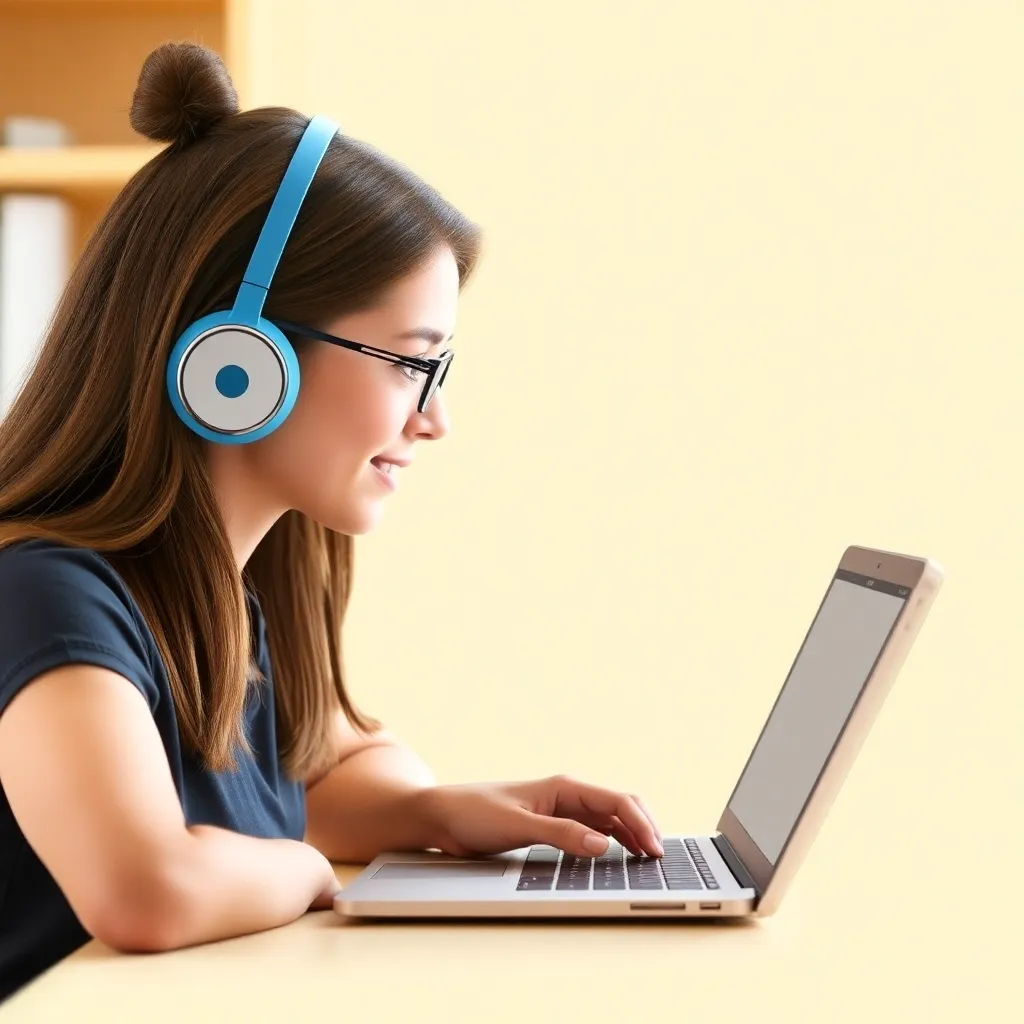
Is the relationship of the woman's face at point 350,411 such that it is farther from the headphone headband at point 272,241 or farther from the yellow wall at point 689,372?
the yellow wall at point 689,372

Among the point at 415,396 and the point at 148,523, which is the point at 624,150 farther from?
the point at 148,523

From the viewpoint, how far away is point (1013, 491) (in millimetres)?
1936

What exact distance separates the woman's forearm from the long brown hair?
157 millimetres

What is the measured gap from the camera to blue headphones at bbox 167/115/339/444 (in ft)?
3.44

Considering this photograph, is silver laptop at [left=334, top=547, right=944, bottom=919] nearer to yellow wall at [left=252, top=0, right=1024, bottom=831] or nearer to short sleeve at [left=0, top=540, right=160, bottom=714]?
short sleeve at [left=0, top=540, right=160, bottom=714]

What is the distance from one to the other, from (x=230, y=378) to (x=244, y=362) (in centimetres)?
2

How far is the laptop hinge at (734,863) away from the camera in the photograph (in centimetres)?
97

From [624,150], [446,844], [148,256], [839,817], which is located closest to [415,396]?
[148,256]

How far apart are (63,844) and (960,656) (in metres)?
1.47

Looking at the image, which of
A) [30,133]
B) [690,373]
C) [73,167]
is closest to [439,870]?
[690,373]

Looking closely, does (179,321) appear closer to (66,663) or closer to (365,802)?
(66,663)

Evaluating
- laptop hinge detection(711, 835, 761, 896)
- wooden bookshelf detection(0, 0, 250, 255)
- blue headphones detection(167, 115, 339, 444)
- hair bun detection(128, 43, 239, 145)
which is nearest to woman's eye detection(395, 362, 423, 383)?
blue headphones detection(167, 115, 339, 444)

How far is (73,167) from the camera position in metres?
1.92

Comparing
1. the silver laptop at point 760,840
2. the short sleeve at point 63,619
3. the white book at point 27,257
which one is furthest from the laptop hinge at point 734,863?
the white book at point 27,257
